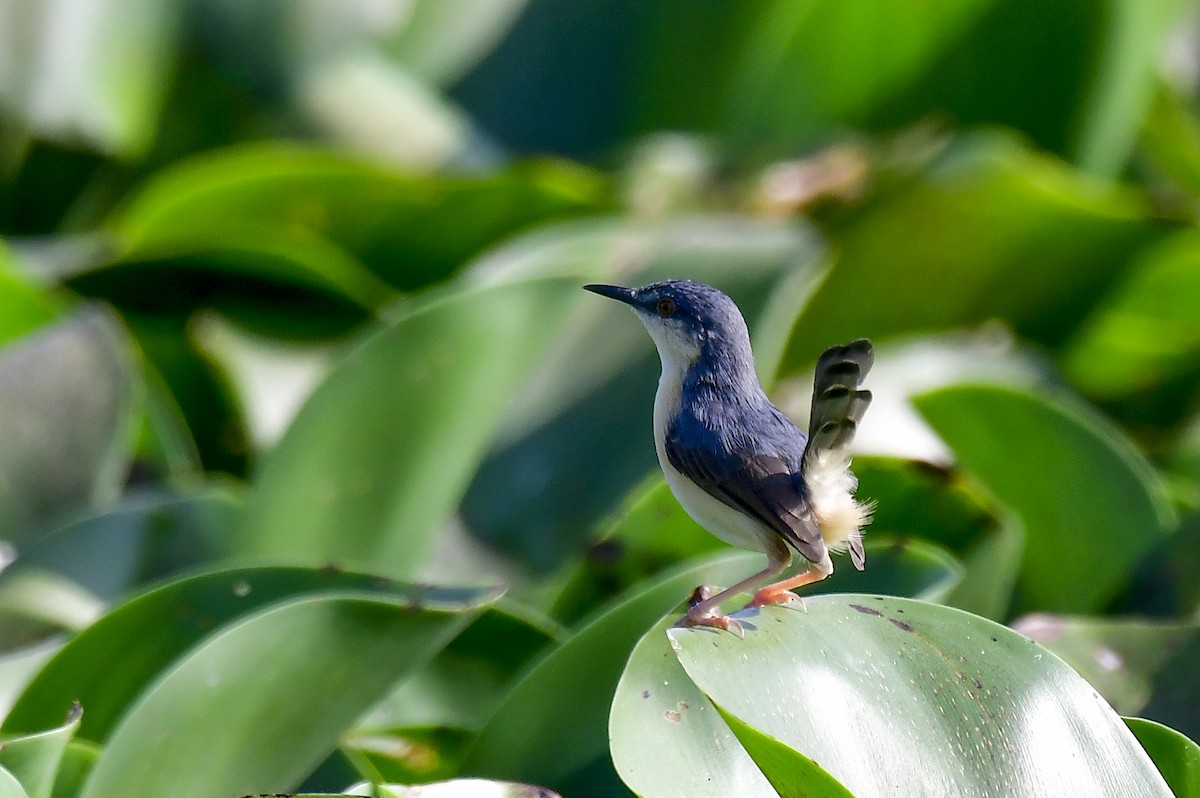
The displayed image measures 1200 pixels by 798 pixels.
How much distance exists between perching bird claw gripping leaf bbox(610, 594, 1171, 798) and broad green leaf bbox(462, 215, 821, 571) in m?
0.96

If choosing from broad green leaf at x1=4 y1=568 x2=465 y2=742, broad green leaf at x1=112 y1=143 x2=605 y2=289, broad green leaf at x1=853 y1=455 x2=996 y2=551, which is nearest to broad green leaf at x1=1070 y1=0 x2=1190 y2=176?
broad green leaf at x1=112 y1=143 x2=605 y2=289

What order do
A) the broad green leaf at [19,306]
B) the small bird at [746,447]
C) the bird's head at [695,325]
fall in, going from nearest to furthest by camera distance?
the small bird at [746,447], the bird's head at [695,325], the broad green leaf at [19,306]

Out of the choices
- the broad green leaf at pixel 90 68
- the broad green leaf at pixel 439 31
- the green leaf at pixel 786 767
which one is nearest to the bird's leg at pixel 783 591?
the green leaf at pixel 786 767

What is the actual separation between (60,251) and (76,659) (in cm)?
148

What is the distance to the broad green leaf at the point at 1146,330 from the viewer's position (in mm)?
3021

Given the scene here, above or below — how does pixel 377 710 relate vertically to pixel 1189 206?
below

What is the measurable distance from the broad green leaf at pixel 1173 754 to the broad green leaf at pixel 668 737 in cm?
39

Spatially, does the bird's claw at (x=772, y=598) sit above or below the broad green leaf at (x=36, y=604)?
above

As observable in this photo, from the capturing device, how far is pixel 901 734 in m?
1.23

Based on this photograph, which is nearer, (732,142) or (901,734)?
(901,734)

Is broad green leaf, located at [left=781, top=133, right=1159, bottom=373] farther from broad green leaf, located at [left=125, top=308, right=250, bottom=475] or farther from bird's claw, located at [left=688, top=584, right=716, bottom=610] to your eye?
bird's claw, located at [left=688, top=584, right=716, bottom=610]

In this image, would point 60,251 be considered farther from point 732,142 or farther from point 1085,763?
point 1085,763

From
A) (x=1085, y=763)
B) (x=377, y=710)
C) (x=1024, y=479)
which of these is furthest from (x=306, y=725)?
(x=1024, y=479)

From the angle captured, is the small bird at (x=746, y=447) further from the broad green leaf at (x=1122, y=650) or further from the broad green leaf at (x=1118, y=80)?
the broad green leaf at (x=1118, y=80)
